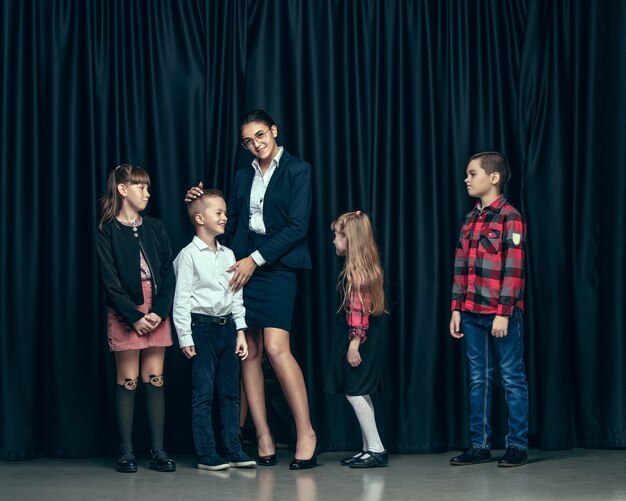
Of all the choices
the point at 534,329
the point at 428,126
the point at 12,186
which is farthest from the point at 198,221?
the point at 534,329

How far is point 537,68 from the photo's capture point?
4.27m

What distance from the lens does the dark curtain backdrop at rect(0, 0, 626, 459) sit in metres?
4.09

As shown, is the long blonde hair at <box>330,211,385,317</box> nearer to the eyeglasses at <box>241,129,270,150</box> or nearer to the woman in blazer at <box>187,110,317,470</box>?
the woman in blazer at <box>187,110,317,470</box>

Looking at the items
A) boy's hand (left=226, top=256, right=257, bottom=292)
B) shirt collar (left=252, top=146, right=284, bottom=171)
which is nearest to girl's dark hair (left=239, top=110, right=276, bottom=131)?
shirt collar (left=252, top=146, right=284, bottom=171)

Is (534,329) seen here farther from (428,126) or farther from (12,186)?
(12,186)

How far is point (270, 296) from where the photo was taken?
3.76 meters

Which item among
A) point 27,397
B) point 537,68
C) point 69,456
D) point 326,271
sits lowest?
point 69,456

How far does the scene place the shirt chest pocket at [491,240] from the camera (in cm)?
368

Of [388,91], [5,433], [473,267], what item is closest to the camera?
[473,267]

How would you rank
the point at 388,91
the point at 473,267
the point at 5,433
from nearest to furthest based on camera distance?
1. the point at 473,267
2. the point at 5,433
3. the point at 388,91

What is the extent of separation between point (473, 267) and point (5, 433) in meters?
2.22

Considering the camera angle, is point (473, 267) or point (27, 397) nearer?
point (473, 267)

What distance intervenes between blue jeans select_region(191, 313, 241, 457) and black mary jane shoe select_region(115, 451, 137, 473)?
267mm

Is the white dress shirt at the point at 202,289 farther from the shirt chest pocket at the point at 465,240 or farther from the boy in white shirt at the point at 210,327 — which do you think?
the shirt chest pocket at the point at 465,240
